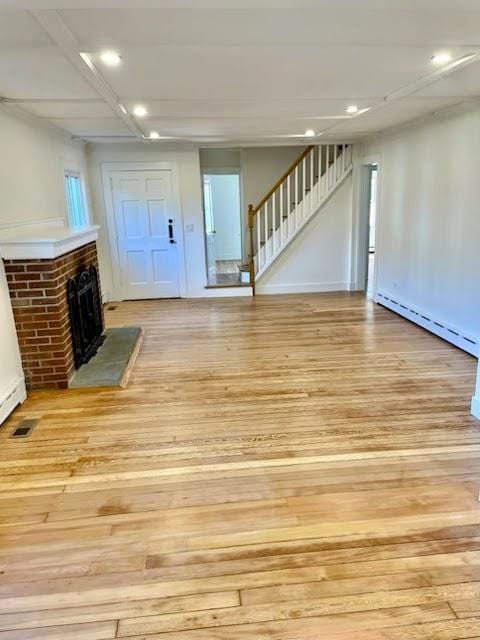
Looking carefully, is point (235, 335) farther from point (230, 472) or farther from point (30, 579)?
point (30, 579)

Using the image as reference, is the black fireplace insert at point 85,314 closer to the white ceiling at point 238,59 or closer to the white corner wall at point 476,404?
the white ceiling at point 238,59

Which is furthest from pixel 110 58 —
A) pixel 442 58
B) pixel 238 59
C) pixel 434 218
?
pixel 434 218

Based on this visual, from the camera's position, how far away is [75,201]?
6207 mm

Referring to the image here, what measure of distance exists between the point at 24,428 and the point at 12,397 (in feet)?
1.26

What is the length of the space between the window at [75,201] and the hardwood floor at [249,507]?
9.74 feet

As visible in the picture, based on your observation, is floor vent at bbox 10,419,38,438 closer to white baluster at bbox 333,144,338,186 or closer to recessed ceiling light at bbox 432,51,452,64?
recessed ceiling light at bbox 432,51,452,64

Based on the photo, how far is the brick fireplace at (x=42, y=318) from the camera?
11.4 ft

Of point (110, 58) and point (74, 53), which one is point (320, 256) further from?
point (74, 53)

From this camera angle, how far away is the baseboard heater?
430 cm

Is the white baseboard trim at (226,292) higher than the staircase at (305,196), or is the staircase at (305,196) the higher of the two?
the staircase at (305,196)

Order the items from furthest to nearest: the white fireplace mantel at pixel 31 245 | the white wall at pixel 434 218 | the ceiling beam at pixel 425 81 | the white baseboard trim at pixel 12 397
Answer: the white wall at pixel 434 218 < the white fireplace mantel at pixel 31 245 < the white baseboard trim at pixel 12 397 < the ceiling beam at pixel 425 81

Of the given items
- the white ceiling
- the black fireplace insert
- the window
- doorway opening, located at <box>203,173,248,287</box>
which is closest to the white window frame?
the window

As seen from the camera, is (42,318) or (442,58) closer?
(442,58)

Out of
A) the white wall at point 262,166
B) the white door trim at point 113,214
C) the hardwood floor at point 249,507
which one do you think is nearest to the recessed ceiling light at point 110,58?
the hardwood floor at point 249,507
